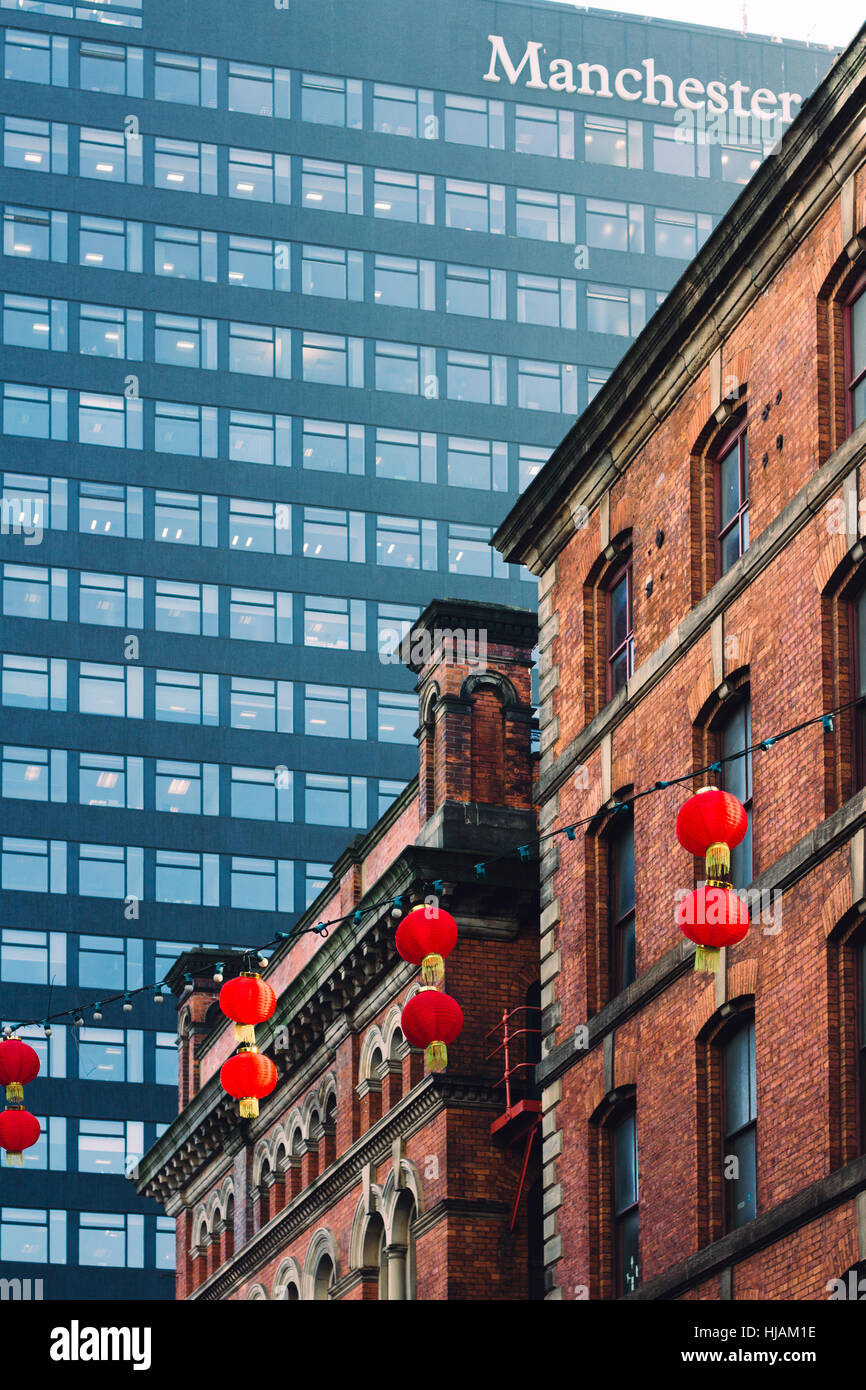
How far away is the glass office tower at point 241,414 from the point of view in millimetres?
87938

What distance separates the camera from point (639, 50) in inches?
4085

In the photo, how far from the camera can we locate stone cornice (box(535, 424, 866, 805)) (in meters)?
28.3

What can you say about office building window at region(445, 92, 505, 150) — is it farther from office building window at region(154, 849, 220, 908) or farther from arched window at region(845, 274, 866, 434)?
arched window at region(845, 274, 866, 434)

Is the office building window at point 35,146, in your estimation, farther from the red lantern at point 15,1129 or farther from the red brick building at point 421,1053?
the red lantern at point 15,1129

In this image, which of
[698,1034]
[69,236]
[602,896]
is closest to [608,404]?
[602,896]

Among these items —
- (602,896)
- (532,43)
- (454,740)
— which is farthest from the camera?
(532,43)

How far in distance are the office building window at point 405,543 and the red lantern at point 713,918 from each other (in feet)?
229

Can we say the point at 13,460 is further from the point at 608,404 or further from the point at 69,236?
the point at 608,404

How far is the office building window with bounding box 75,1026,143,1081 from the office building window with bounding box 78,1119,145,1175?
163 cm

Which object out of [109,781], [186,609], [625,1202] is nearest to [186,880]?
[109,781]

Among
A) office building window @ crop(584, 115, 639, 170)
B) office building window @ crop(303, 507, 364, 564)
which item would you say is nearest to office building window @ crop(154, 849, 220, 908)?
office building window @ crop(303, 507, 364, 564)

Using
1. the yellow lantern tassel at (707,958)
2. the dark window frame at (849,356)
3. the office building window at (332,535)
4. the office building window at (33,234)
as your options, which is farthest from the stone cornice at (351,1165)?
the office building window at (33,234)

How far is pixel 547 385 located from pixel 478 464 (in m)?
4.51
